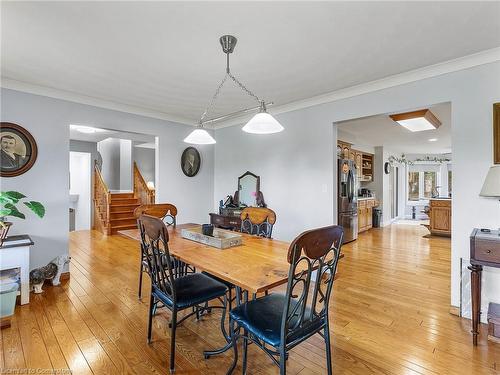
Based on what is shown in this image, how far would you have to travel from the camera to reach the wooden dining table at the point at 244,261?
4.40 ft

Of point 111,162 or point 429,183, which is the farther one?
point 429,183

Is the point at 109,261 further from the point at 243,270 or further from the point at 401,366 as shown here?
the point at 401,366

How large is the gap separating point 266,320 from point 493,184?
2.06 m

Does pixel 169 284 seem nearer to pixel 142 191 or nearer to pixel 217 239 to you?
pixel 217 239

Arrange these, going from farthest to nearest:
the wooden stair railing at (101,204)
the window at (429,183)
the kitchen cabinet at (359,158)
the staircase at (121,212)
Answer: the window at (429,183) < the staircase at (121,212) < the wooden stair railing at (101,204) < the kitchen cabinet at (359,158)

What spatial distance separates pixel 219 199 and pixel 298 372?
3.50 metres

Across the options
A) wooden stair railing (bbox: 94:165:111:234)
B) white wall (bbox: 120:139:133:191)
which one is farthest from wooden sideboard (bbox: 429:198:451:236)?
white wall (bbox: 120:139:133:191)

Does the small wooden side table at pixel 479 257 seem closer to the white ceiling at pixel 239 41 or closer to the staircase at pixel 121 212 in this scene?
the white ceiling at pixel 239 41

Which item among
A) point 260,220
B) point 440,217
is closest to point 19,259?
point 260,220

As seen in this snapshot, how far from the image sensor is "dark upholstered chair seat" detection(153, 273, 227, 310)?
1.78 metres

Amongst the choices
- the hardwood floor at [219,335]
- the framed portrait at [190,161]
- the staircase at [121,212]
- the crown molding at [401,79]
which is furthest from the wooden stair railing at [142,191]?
the crown molding at [401,79]

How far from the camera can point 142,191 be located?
288 inches

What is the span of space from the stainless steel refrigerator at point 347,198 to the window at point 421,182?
563 cm

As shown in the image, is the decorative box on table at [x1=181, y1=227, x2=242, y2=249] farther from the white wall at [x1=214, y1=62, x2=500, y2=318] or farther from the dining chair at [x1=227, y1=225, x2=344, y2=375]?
the white wall at [x1=214, y1=62, x2=500, y2=318]
